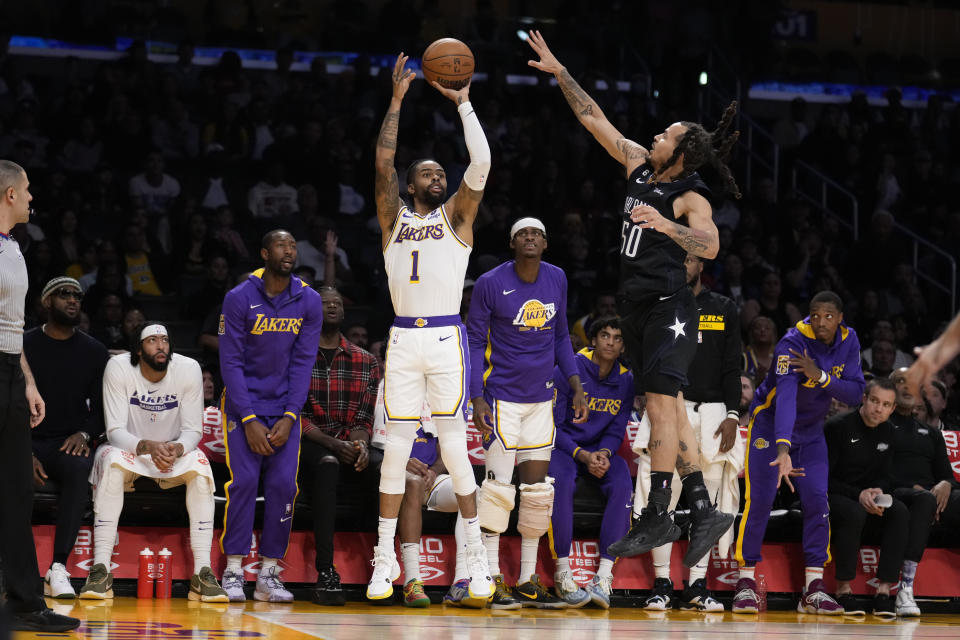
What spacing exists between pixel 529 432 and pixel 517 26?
10.3 metres

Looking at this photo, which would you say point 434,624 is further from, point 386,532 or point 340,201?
point 340,201

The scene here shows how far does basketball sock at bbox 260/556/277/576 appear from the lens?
829 cm

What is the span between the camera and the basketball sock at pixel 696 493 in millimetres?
6820

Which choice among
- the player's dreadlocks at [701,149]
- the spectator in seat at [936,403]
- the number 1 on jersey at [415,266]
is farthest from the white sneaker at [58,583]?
the spectator in seat at [936,403]

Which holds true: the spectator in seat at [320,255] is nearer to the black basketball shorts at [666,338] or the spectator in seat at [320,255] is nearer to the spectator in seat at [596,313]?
the spectator in seat at [596,313]

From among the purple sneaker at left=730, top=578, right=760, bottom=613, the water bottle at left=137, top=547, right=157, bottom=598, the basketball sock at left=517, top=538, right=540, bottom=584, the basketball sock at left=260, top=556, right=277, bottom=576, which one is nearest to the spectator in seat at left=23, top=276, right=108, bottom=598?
the water bottle at left=137, top=547, right=157, bottom=598

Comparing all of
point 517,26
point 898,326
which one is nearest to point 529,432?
point 898,326

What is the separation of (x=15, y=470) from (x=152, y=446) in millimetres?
1820

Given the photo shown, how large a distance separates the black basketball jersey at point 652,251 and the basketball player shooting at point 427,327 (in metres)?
1.23

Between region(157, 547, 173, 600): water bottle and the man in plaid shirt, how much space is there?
96 centimetres

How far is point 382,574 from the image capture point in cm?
775

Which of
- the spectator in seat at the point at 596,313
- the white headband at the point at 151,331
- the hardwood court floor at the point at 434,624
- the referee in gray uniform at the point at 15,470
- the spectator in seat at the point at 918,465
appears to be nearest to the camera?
the referee in gray uniform at the point at 15,470

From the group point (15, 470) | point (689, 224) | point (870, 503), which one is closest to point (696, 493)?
point (689, 224)

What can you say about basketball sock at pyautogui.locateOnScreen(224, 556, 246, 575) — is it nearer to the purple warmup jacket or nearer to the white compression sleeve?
the white compression sleeve
